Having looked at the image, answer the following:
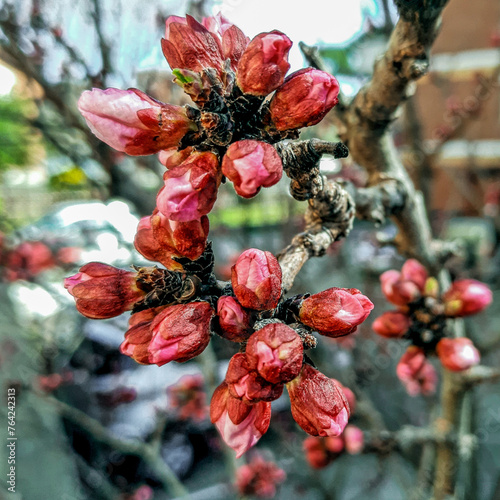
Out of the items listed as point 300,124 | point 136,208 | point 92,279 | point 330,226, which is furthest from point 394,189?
point 136,208

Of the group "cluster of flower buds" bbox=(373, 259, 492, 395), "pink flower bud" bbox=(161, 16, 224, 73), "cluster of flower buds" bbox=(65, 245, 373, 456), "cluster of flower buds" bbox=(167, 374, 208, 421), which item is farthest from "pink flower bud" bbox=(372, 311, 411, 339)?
"cluster of flower buds" bbox=(167, 374, 208, 421)

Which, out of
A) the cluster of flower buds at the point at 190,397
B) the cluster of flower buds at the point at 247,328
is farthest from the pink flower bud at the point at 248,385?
the cluster of flower buds at the point at 190,397

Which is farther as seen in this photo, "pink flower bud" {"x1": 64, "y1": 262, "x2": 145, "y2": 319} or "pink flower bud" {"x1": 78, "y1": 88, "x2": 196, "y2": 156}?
"pink flower bud" {"x1": 64, "y1": 262, "x2": 145, "y2": 319}

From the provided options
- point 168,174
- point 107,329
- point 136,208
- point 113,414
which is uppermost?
point 168,174

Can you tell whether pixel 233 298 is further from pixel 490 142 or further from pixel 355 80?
pixel 490 142

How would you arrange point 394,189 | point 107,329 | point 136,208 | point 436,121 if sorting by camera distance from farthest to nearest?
point 436,121 < point 107,329 < point 136,208 < point 394,189

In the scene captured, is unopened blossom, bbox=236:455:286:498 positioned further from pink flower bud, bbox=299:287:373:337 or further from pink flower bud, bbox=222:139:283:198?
pink flower bud, bbox=222:139:283:198
